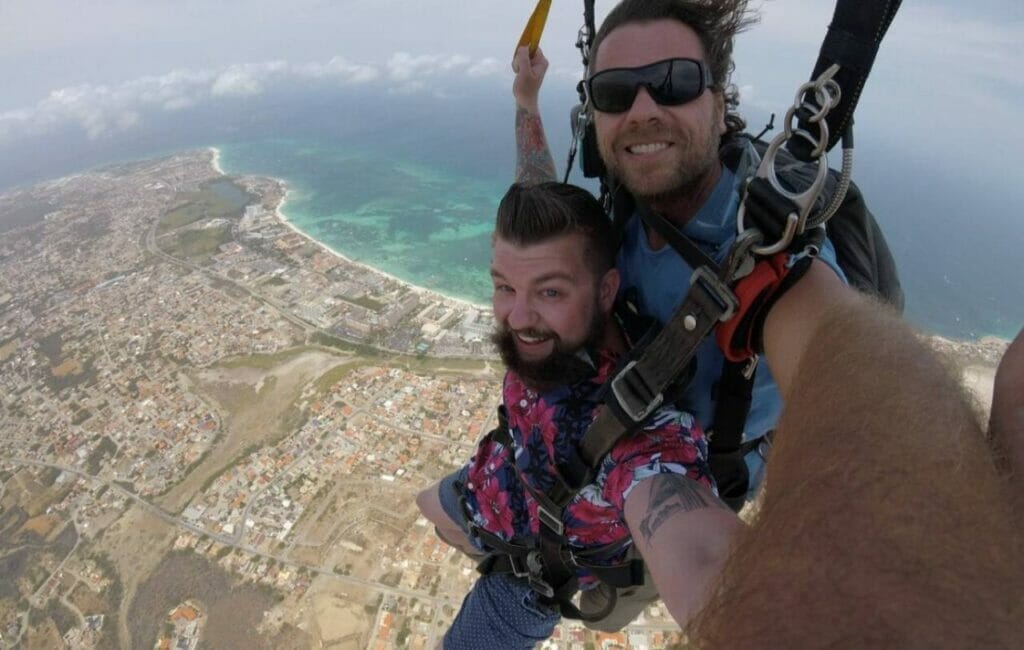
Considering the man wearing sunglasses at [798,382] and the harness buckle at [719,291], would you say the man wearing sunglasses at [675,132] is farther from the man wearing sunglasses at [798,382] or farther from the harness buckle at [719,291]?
the harness buckle at [719,291]

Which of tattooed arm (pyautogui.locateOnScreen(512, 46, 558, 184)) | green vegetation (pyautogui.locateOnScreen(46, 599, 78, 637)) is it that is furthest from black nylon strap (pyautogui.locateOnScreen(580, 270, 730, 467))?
green vegetation (pyautogui.locateOnScreen(46, 599, 78, 637))

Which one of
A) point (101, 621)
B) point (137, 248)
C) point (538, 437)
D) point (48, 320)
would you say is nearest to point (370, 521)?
point (101, 621)

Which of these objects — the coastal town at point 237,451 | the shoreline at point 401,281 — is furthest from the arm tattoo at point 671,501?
the shoreline at point 401,281

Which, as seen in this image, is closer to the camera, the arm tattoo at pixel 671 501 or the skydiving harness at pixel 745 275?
the skydiving harness at pixel 745 275

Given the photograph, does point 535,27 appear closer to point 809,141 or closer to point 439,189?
point 809,141

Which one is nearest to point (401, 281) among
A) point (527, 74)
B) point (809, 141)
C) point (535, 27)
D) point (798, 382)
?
point (527, 74)

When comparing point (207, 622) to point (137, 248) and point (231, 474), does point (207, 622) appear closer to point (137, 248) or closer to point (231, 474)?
point (231, 474)
